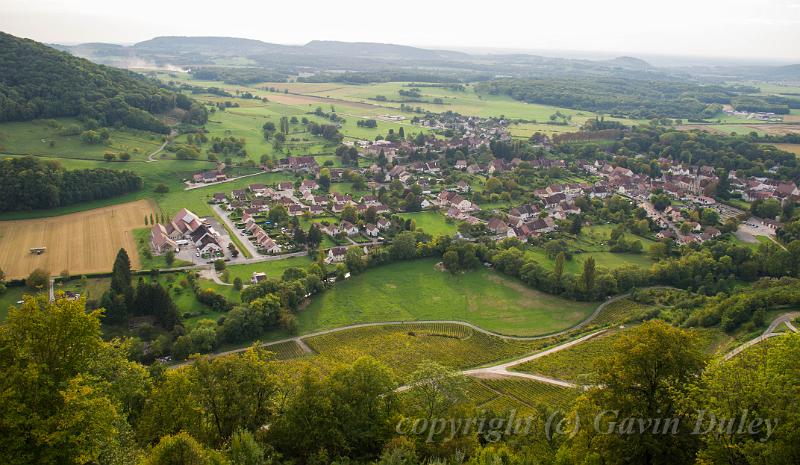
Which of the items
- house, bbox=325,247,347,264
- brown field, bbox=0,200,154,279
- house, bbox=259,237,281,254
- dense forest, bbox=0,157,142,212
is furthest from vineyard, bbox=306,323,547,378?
dense forest, bbox=0,157,142,212

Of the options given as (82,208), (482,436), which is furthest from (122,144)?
(482,436)

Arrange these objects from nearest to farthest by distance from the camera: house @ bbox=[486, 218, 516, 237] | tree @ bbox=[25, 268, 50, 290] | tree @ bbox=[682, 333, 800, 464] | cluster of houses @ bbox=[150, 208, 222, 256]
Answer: tree @ bbox=[682, 333, 800, 464] < tree @ bbox=[25, 268, 50, 290] < cluster of houses @ bbox=[150, 208, 222, 256] < house @ bbox=[486, 218, 516, 237]

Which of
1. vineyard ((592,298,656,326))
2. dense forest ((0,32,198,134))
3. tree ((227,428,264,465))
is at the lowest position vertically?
vineyard ((592,298,656,326))

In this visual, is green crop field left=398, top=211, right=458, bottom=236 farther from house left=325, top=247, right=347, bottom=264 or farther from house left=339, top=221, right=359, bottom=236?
house left=325, top=247, right=347, bottom=264

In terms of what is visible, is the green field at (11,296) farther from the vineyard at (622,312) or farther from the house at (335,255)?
the vineyard at (622,312)

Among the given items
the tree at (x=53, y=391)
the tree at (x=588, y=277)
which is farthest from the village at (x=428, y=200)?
the tree at (x=53, y=391)

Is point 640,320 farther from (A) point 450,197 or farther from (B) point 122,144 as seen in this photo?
(B) point 122,144
